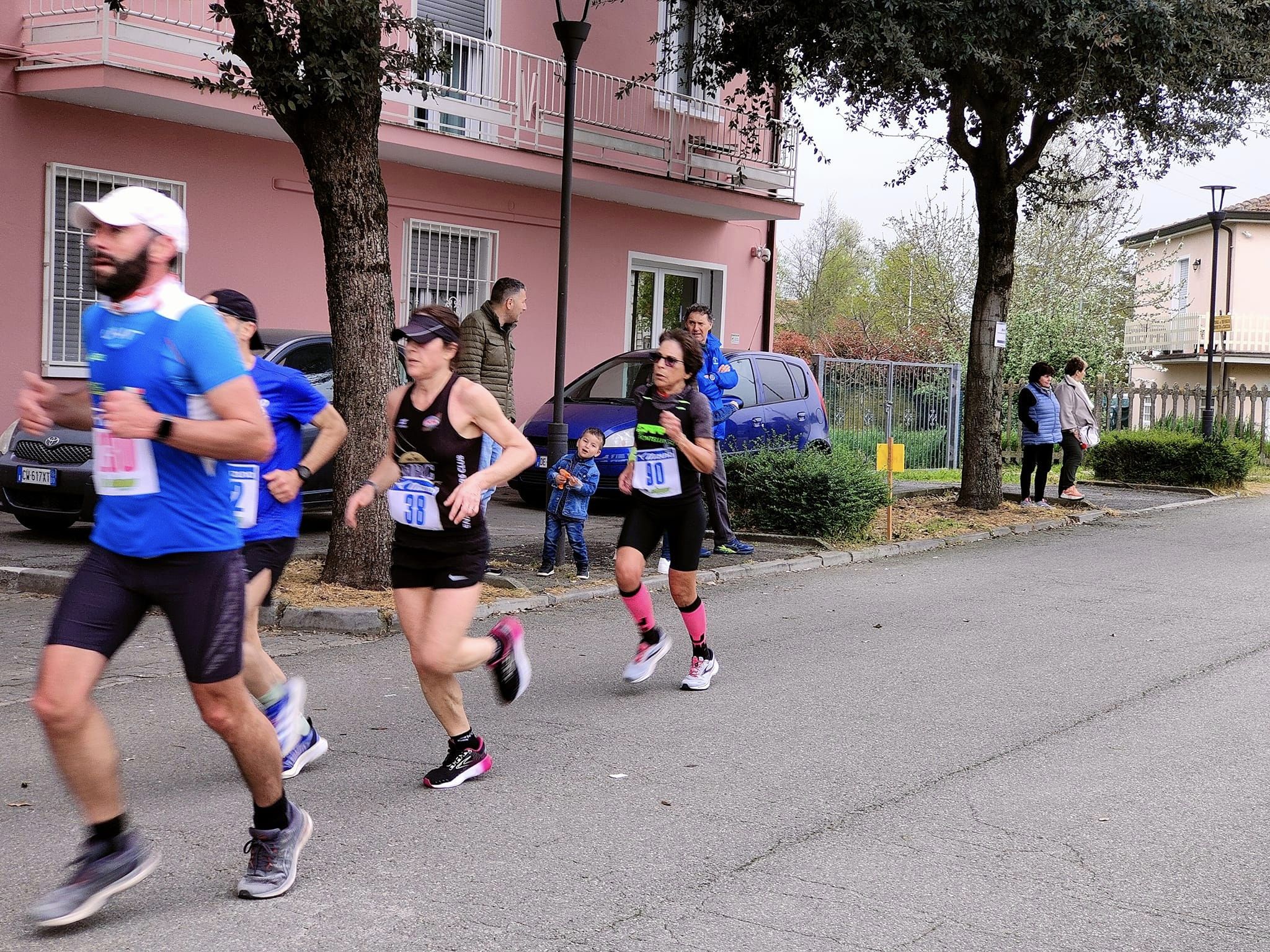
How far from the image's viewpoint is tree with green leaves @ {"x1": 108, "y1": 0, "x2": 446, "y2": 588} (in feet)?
30.1

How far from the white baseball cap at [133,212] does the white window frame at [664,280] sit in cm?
1746

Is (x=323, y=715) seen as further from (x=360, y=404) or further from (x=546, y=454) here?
(x=546, y=454)

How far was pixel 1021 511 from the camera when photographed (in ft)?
56.4

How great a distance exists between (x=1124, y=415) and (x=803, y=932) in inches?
1262

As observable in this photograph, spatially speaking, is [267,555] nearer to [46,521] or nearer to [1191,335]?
[46,521]

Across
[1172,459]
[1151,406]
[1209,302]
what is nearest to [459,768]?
[1172,459]

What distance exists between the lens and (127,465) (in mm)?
3920

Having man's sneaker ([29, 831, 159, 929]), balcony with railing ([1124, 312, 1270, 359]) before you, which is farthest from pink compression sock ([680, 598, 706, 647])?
balcony with railing ([1124, 312, 1270, 359])

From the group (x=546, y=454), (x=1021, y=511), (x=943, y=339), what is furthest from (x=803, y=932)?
(x=943, y=339)

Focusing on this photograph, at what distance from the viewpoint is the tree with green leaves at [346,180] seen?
30.1 feet

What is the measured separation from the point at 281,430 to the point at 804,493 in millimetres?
8219

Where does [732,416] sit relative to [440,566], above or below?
above

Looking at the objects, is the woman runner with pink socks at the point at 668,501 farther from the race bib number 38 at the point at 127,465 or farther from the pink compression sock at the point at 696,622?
the race bib number 38 at the point at 127,465

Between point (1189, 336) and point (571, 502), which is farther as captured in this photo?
point (1189, 336)
